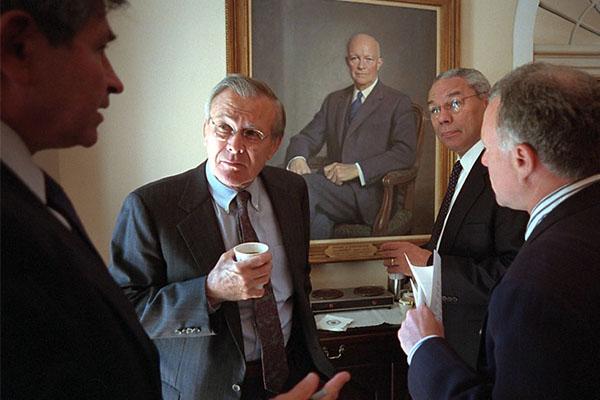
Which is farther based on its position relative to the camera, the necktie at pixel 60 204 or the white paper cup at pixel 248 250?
the white paper cup at pixel 248 250

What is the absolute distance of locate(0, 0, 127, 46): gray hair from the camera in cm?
48

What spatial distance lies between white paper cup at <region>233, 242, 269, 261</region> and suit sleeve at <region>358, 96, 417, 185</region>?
1.21 m

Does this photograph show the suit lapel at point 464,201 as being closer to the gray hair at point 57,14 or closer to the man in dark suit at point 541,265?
the man in dark suit at point 541,265

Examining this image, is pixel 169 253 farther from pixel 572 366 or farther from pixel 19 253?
pixel 572 366

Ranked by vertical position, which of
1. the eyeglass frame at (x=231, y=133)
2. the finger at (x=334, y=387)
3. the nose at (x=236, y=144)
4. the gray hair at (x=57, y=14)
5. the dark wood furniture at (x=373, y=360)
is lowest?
the dark wood furniture at (x=373, y=360)

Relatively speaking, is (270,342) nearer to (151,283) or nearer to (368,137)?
(151,283)

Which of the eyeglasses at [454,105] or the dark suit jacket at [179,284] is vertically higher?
the eyeglasses at [454,105]

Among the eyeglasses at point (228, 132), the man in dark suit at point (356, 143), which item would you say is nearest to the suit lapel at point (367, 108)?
the man in dark suit at point (356, 143)

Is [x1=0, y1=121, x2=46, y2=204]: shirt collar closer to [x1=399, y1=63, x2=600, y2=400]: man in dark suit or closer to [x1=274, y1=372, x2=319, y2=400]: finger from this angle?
[x1=274, y1=372, x2=319, y2=400]: finger

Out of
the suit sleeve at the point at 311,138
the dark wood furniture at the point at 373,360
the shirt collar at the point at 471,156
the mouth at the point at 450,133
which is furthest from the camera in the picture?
the suit sleeve at the point at 311,138

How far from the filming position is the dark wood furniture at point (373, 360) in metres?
1.96

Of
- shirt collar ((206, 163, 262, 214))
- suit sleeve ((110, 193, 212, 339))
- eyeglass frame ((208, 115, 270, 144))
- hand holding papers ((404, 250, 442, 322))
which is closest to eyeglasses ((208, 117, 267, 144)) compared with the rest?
eyeglass frame ((208, 115, 270, 144))

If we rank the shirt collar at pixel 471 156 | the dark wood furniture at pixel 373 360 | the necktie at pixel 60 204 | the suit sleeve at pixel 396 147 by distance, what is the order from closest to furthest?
the necktie at pixel 60 204
the shirt collar at pixel 471 156
the dark wood furniture at pixel 373 360
the suit sleeve at pixel 396 147

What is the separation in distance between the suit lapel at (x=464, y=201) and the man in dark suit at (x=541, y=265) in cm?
58
